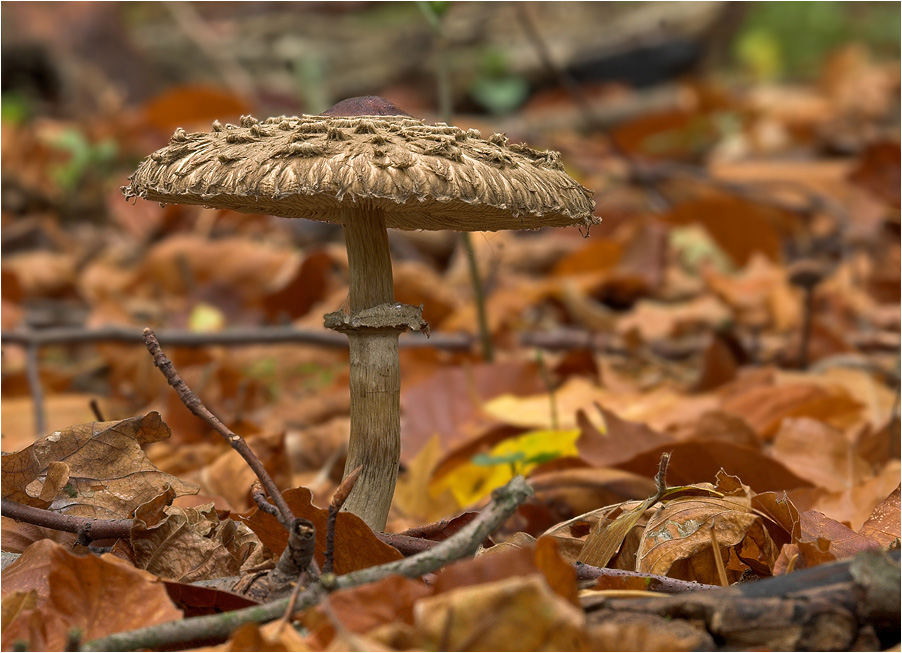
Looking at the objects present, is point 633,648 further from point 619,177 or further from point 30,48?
point 30,48

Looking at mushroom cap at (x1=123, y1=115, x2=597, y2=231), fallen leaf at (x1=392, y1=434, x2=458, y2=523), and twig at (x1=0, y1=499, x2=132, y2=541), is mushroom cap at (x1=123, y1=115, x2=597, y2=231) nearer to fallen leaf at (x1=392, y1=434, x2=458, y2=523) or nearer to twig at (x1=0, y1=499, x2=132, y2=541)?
twig at (x1=0, y1=499, x2=132, y2=541)

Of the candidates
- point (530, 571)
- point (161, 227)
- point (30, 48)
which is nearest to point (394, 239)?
point (161, 227)

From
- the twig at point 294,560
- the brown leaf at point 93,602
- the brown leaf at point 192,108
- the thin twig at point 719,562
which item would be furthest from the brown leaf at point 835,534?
the brown leaf at point 192,108

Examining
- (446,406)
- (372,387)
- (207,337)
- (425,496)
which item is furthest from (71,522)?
(207,337)

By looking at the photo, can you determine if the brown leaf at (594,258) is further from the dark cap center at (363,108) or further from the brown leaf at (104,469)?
the brown leaf at (104,469)

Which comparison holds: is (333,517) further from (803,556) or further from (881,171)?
(881,171)
